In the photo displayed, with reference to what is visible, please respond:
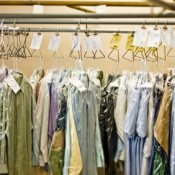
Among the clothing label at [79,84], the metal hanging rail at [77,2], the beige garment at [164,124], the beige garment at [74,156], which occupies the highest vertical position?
the metal hanging rail at [77,2]

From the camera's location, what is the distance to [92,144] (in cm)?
203

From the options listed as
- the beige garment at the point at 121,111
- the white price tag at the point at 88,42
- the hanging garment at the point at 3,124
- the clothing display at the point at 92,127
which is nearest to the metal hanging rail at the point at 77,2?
the white price tag at the point at 88,42

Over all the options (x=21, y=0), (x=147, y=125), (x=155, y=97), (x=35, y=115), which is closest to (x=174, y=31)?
(x=155, y=97)

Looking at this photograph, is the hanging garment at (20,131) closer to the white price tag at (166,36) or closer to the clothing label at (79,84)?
the clothing label at (79,84)

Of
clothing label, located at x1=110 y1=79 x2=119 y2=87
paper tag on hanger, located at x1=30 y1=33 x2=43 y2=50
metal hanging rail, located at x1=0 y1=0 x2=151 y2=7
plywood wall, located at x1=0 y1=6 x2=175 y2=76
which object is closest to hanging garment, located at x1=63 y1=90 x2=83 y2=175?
clothing label, located at x1=110 y1=79 x2=119 y2=87

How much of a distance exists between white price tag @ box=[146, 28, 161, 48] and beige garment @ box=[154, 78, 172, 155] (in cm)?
29

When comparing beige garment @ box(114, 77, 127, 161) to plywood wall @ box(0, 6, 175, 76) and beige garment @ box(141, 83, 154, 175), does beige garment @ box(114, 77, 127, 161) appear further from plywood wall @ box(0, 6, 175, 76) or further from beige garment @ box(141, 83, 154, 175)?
plywood wall @ box(0, 6, 175, 76)

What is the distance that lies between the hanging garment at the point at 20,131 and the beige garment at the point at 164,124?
0.76 metres

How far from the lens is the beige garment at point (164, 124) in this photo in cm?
192

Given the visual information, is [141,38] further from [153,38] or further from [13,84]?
[13,84]

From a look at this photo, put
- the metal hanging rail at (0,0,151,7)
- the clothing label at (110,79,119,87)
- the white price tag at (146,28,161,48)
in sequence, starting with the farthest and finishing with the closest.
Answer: the metal hanging rail at (0,0,151,7) → the clothing label at (110,79,119,87) → the white price tag at (146,28,161,48)

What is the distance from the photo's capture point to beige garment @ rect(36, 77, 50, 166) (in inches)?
87.2

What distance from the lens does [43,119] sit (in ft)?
7.36

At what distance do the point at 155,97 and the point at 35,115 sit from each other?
0.76 metres
